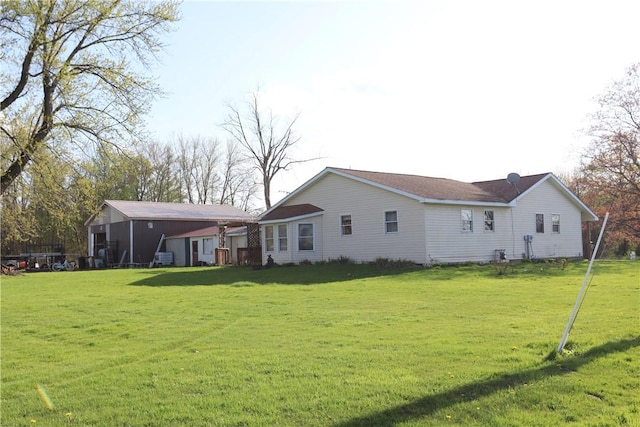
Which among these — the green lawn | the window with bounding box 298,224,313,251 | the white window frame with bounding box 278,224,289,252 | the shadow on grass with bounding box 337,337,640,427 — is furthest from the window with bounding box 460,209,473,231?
the shadow on grass with bounding box 337,337,640,427

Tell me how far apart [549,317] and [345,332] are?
391 cm

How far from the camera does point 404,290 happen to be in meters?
15.8

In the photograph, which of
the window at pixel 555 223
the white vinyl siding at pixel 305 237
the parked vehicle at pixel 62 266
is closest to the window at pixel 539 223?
the window at pixel 555 223

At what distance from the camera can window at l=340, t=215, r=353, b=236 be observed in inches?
1024

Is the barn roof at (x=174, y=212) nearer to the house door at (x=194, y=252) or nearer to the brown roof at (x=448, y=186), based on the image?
the house door at (x=194, y=252)

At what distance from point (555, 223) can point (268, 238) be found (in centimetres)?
1522

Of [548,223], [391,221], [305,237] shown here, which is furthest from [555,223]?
[305,237]

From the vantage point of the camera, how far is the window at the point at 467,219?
25.1 meters

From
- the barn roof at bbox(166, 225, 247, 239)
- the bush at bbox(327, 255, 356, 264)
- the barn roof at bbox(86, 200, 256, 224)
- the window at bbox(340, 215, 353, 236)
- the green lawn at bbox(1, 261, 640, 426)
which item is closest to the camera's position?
the green lawn at bbox(1, 261, 640, 426)

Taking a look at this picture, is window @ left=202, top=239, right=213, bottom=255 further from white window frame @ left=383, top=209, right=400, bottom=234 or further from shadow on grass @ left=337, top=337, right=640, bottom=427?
shadow on grass @ left=337, top=337, right=640, bottom=427

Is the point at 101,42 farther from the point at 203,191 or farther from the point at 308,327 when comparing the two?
the point at 203,191

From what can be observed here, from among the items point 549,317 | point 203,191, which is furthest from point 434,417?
point 203,191

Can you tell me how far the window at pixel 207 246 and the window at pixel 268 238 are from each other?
34.5 feet

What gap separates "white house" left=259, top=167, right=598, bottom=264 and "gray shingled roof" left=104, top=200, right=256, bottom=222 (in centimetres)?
1319
